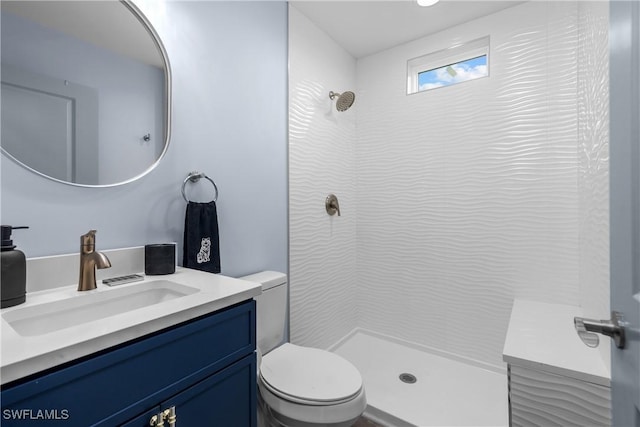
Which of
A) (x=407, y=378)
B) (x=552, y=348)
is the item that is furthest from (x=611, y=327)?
(x=407, y=378)

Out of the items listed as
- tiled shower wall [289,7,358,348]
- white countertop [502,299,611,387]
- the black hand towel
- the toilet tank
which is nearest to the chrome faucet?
the black hand towel

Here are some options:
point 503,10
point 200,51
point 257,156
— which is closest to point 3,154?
point 200,51

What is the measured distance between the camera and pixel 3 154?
0.86 metres

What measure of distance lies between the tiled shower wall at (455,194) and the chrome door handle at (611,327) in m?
1.20

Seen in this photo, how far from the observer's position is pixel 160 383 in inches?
27.4

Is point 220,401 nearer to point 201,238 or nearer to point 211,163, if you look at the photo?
point 201,238

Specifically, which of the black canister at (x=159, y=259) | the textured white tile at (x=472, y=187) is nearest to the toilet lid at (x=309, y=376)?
the black canister at (x=159, y=259)

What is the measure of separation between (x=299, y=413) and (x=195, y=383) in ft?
1.70

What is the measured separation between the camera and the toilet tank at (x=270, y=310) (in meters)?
1.40

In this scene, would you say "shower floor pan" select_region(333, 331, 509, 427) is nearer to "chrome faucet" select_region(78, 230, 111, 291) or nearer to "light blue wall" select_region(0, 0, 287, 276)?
"light blue wall" select_region(0, 0, 287, 276)

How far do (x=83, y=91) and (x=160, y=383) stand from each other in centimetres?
99

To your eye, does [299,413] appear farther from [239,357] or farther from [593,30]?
[593,30]

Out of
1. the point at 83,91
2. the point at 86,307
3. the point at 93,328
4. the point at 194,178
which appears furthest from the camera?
the point at 194,178

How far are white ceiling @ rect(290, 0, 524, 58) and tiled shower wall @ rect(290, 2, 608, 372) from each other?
80mm
